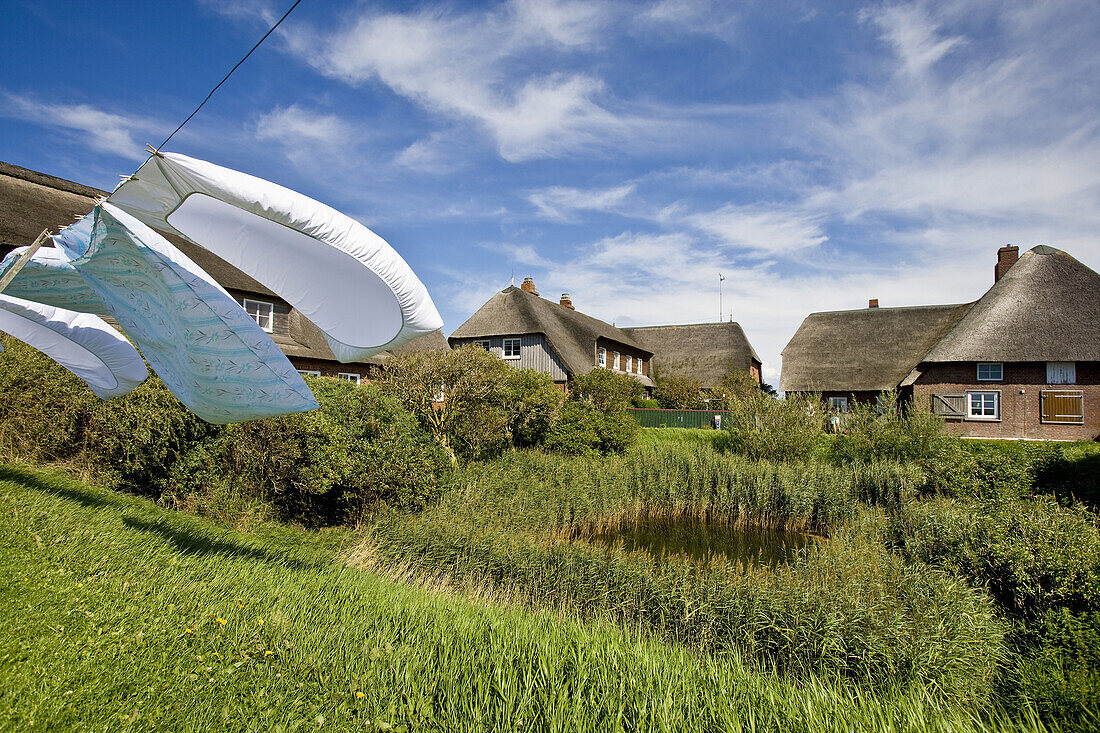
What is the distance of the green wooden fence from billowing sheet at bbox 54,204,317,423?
19145mm

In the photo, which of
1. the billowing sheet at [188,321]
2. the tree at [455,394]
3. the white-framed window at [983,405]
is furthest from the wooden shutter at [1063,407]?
the billowing sheet at [188,321]

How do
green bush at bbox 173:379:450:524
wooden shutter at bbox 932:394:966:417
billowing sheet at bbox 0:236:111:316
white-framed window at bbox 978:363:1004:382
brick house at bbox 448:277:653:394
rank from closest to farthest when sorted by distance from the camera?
1. billowing sheet at bbox 0:236:111:316
2. green bush at bbox 173:379:450:524
3. white-framed window at bbox 978:363:1004:382
4. wooden shutter at bbox 932:394:966:417
5. brick house at bbox 448:277:653:394

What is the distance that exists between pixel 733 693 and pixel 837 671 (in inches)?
78.5

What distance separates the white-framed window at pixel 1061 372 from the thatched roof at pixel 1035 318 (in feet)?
1.44

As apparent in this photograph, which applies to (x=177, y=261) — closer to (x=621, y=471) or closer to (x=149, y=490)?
(x=149, y=490)

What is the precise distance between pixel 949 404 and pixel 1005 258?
8.49 meters

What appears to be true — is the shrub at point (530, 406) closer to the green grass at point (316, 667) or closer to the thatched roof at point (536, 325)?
the thatched roof at point (536, 325)

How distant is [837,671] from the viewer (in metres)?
4.88

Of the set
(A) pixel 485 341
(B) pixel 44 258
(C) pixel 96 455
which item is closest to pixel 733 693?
(B) pixel 44 258

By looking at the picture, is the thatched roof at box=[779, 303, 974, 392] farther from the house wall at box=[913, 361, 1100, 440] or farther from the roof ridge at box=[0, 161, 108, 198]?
the roof ridge at box=[0, 161, 108, 198]

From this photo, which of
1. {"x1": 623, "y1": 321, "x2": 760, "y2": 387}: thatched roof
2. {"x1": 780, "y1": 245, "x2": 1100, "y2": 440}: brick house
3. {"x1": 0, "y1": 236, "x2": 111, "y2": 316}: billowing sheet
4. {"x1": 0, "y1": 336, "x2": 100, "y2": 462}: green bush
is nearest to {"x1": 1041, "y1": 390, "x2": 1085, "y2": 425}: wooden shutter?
{"x1": 780, "y1": 245, "x2": 1100, "y2": 440}: brick house

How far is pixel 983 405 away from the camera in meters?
21.8

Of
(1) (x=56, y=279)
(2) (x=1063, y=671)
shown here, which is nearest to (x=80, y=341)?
(1) (x=56, y=279)

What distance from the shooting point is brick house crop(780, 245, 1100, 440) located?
2023cm
